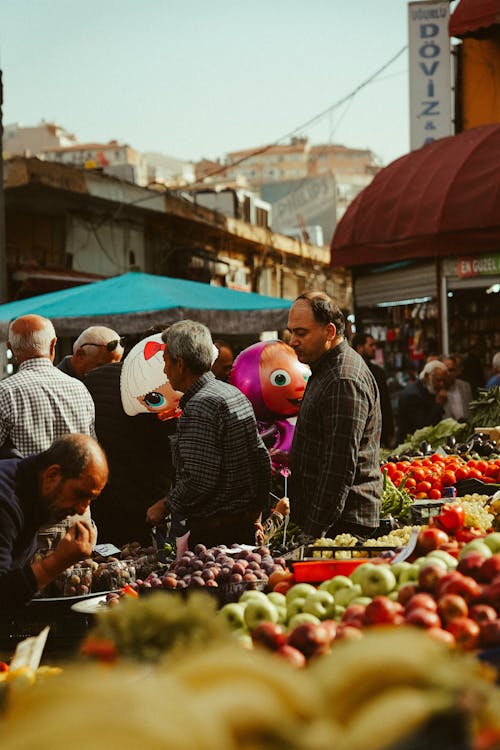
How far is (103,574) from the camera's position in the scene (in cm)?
483

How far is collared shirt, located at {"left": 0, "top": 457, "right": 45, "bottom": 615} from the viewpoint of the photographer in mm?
3918

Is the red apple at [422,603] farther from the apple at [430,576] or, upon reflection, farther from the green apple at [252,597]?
the green apple at [252,597]

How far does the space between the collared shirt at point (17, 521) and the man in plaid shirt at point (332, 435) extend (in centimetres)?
140

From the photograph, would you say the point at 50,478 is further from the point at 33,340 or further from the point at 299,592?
the point at 33,340

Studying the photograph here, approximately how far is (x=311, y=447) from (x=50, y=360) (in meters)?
2.01

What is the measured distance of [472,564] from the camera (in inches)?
119

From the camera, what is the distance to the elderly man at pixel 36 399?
19.0 ft

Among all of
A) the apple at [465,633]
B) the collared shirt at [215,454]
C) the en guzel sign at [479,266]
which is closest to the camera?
the apple at [465,633]

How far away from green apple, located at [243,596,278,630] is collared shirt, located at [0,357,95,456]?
2.89 meters

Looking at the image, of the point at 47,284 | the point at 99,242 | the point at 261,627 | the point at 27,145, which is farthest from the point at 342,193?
the point at 261,627

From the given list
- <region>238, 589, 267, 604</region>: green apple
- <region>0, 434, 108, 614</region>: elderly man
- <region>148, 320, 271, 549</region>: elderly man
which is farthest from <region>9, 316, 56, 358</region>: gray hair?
<region>238, 589, 267, 604</region>: green apple

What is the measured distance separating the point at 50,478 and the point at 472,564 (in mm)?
1692

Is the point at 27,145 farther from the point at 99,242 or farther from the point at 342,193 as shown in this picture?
the point at 99,242

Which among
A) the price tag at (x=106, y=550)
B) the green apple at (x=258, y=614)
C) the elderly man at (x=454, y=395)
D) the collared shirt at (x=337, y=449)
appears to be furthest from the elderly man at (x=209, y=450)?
the elderly man at (x=454, y=395)
